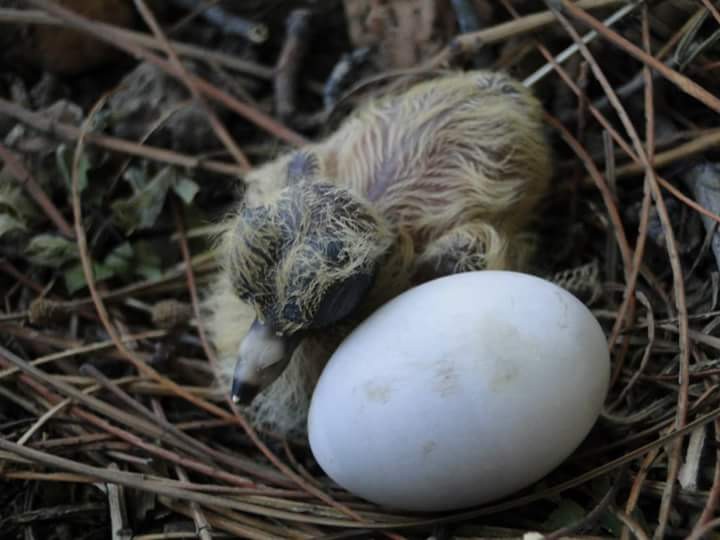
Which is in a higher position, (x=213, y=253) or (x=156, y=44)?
(x=156, y=44)

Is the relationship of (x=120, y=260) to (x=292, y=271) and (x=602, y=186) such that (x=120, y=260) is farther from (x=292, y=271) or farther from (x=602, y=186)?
(x=602, y=186)

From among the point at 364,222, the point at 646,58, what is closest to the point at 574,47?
the point at 646,58

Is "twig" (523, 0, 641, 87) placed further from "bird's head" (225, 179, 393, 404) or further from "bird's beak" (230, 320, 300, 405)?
"bird's beak" (230, 320, 300, 405)

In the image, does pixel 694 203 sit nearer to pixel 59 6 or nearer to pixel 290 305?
pixel 290 305

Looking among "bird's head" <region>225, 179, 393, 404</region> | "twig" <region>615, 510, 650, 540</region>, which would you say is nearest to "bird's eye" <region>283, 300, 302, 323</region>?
"bird's head" <region>225, 179, 393, 404</region>

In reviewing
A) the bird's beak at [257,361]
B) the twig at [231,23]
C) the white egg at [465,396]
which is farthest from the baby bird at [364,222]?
the twig at [231,23]

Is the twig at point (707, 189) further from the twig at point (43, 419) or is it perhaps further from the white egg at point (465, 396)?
the twig at point (43, 419)
